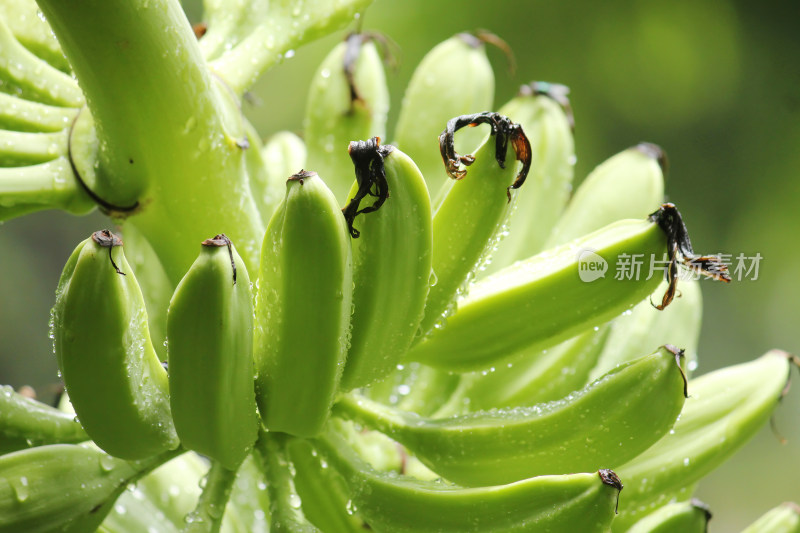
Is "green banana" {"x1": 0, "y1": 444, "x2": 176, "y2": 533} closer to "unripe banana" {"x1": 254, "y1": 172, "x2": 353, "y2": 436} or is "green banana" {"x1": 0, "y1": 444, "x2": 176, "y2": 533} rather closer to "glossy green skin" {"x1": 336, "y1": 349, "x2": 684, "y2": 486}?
"unripe banana" {"x1": 254, "y1": 172, "x2": 353, "y2": 436}

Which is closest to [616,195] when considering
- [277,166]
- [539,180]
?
[539,180]

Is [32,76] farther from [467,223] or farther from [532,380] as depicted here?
[532,380]

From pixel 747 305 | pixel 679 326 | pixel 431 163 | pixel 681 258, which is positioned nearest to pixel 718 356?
pixel 747 305

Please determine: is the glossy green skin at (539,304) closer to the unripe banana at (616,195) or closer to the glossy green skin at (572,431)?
the glossy green skin at (572,431)

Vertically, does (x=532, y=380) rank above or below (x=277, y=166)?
below

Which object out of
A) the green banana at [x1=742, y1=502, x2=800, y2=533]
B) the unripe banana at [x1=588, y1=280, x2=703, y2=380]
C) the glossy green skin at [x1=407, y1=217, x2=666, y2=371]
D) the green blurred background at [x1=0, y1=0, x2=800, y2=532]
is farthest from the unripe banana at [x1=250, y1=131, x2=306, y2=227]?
the green blurred background at [x1=0, y1=0, x2=800, y2=532]

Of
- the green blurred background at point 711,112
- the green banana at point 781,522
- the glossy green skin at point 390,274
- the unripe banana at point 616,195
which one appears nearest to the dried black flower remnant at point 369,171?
the glossy green skin at point 390,274
